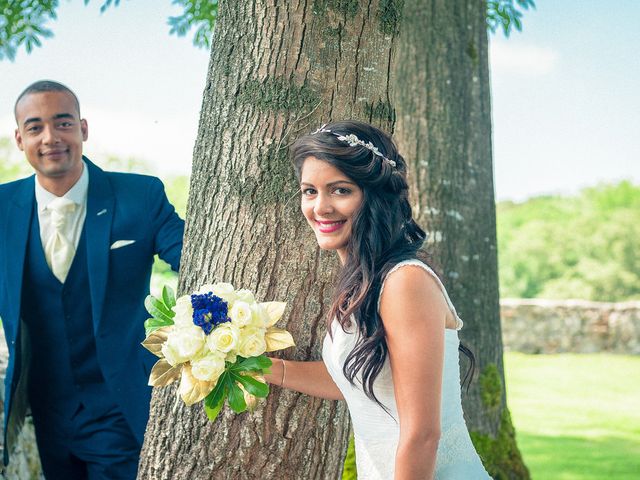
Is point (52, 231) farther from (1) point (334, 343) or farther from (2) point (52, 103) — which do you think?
(1) point (334, 343)

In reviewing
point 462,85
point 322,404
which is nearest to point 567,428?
point 462,85

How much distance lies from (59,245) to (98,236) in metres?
0.20

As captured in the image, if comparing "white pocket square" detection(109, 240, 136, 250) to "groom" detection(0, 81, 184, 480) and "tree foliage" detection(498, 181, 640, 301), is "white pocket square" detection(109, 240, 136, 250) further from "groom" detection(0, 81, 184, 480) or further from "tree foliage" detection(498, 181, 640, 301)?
"tree foliage" detection(498, 181, 640, 301)

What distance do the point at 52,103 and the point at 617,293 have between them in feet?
68.3

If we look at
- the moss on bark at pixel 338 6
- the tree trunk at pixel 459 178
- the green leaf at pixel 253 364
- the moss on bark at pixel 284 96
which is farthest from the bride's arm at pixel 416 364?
the tree trunk at pixel 459 178

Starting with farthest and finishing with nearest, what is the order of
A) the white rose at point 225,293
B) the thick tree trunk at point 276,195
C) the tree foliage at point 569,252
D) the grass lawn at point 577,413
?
the tree foliage at point 569,252 → the grass lawn at point 577,413 → the thick tree trunk at point 276,195 → the white rose at point 225,293

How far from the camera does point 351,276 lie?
262cm

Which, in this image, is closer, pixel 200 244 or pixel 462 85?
pixel 200 244

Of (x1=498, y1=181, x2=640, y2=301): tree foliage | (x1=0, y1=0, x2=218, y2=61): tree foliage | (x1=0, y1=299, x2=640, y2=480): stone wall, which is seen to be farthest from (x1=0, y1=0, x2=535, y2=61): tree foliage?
(x1=498, y1=181, x2=640, y2=301): tree foliage

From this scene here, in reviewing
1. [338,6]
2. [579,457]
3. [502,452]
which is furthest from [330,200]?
[579,457]

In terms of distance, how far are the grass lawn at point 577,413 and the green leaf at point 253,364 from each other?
18.8 ft

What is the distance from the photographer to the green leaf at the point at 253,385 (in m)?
2.75

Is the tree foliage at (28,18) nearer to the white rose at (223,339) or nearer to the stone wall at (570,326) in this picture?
the white rose at (223,339)

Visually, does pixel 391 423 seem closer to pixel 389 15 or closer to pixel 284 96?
pixel 284 96
